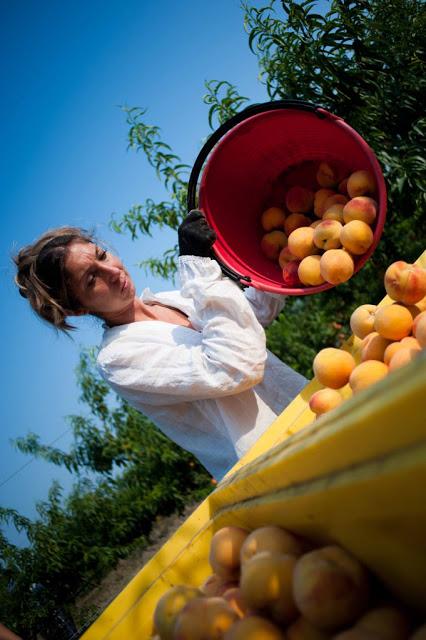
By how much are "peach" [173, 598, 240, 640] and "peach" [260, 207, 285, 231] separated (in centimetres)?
166

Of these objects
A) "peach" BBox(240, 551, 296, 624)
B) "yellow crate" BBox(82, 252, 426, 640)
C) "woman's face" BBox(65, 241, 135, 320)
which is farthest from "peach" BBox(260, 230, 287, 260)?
"peach" BBox(240, 551, 296, 624)

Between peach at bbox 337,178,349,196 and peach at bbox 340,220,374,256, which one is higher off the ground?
peach at bbox 337,178,349,196

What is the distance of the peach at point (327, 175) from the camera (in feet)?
6.64

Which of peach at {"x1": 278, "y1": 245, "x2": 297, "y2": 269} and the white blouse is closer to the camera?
the white blouse

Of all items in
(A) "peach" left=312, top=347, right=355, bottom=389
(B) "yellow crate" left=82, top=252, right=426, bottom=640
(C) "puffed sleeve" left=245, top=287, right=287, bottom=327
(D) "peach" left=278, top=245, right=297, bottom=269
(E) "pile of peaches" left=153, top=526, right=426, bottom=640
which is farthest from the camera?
A: (C) "puffed sleeve" left=245, top=287, right=287, bottom=327

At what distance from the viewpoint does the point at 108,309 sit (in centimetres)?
209

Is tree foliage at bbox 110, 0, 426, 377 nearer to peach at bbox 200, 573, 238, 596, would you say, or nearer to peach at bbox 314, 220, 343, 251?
peach at bbox 314, 220, 343, 251

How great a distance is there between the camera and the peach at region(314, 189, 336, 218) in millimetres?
2020

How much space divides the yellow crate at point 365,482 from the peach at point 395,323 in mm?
580

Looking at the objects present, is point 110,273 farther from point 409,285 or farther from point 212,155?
point 409,285

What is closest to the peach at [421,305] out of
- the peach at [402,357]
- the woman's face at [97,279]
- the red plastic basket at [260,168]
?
the peach at [402,357]

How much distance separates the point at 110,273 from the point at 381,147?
1.83 meters

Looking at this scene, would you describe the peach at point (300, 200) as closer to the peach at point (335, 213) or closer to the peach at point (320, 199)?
the peach at point (320, 199)

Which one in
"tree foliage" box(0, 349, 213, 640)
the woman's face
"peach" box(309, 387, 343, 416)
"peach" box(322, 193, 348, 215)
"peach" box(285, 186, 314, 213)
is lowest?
"tree foliage" box(0, 349, 213, 640)
